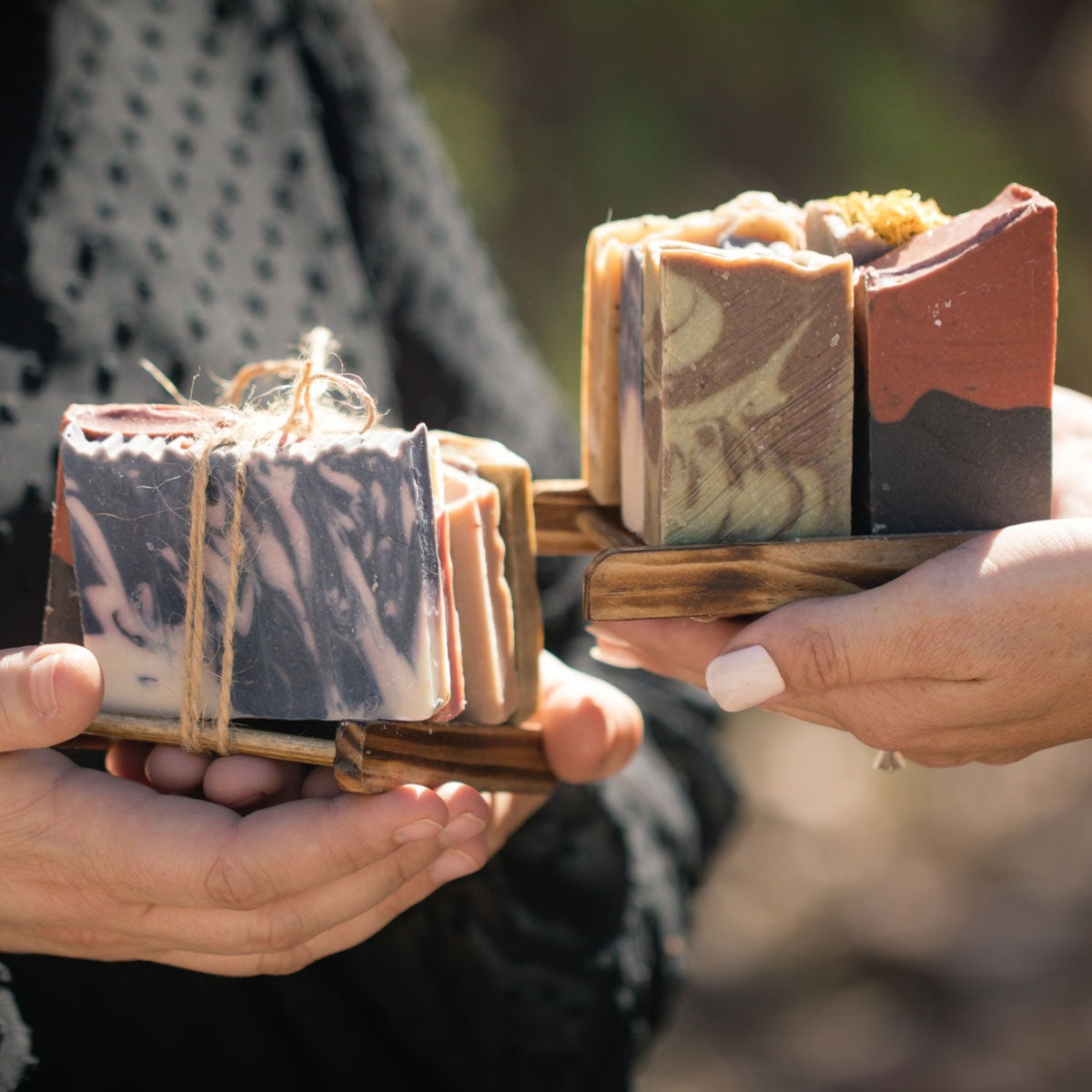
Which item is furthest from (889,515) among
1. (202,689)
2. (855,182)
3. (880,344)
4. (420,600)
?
(855,182)

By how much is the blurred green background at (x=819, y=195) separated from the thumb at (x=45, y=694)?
248cm

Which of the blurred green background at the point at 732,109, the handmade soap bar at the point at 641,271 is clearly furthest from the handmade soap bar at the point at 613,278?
the blurred green background at the point at 732,109

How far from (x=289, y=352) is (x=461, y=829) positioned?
2.03ft

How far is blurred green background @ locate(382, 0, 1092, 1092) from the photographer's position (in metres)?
2.97

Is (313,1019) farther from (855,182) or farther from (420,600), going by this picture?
(855,182)

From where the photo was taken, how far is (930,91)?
3.62 metres

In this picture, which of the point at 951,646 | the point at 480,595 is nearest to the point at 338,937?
the point at 480,595

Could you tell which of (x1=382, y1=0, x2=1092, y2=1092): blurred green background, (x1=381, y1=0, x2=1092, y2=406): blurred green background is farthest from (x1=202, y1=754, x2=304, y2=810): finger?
(x1=381, y1=0, x2=1092, y2=406): blurred green background

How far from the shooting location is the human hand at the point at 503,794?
0.88 meters

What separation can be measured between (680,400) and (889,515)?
20 cm

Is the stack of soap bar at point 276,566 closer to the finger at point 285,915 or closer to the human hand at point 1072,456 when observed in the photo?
the finger at point 285,915

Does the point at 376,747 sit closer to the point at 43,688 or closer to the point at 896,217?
the point at 43,688

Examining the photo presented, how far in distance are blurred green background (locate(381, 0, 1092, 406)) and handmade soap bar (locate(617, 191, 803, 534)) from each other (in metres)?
2.66

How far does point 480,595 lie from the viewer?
37.3 inches
